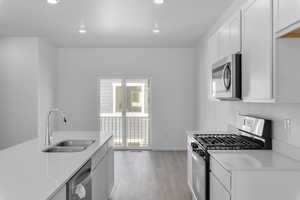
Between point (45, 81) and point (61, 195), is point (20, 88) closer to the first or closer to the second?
point (45, 81)

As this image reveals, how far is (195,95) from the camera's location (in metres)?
7.01

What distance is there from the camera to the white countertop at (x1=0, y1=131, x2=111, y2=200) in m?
1.46

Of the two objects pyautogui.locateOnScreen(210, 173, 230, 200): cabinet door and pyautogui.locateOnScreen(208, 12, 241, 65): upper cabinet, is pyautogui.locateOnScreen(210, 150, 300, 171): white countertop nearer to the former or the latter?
pyautogui.locateOnScreen(210, 173, 230, 200): cabinet door

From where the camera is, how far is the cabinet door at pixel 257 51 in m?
1.99

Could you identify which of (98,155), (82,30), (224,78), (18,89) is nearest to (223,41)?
(224,78)

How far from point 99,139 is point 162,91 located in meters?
3.97

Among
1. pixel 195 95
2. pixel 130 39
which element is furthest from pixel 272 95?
pixel 195 95

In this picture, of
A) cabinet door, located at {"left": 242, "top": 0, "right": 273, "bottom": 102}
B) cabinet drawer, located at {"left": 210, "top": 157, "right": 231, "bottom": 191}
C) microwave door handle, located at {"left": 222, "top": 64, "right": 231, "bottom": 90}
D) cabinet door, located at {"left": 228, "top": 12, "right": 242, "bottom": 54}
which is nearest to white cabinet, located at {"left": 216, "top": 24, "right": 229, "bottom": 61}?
cabinet door, located at {"left": 228, "top": 12, "right": 242, "bottom": 54}

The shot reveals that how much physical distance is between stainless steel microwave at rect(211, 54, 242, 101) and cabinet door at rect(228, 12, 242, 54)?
116 mm

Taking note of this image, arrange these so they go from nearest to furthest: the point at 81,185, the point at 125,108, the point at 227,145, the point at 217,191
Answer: the point at 81,185, the point at 217,191, the point at 227,145, the point at 125,108

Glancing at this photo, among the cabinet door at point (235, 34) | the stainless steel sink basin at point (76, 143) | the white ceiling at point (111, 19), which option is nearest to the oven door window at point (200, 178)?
the cabinet door at point (235, 34)

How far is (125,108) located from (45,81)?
200 centimetres

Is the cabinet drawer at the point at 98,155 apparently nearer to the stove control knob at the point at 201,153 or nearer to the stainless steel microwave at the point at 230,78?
the stove control knob at the point at 201,153

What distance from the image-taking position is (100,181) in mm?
2885
